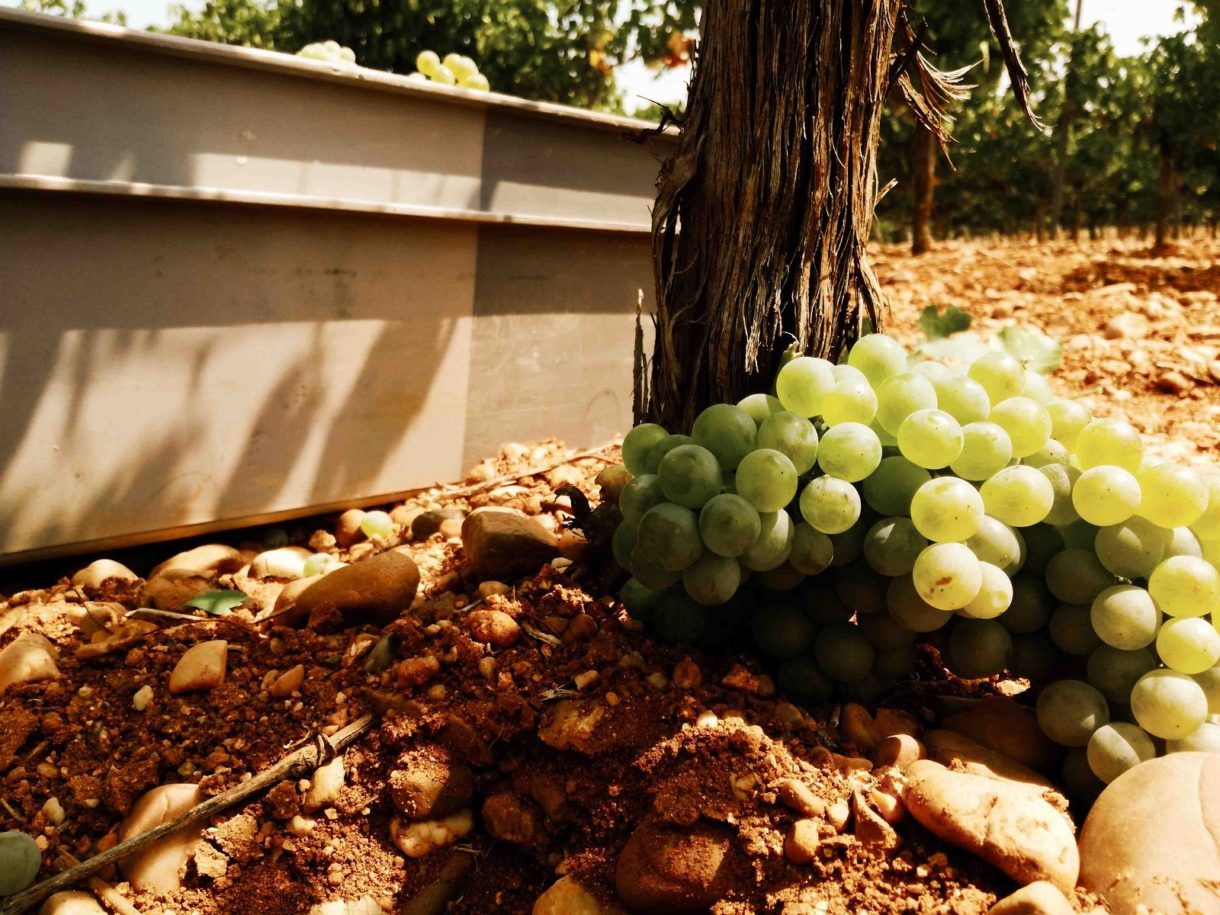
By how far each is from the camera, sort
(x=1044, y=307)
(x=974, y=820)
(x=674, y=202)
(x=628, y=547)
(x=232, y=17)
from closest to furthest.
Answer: (x=974, y=820), (x=628, y=547), (x=674, y=202), (x=1044, y=307), (x=232, y=17)

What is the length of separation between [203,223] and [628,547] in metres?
1.72

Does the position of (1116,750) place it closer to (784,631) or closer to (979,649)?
(979,649)

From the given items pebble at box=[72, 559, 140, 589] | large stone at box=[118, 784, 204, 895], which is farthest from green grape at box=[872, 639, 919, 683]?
pebble at box=[72, 559, 140, 589]

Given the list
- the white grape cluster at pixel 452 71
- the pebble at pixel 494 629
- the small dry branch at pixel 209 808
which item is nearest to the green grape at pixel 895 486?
the pebble at pixel 494 629

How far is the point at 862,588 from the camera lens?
1.64m

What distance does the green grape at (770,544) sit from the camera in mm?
1544

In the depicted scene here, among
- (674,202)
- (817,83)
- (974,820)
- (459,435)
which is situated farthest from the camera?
(459,435)

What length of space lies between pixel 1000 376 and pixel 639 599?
0.78m

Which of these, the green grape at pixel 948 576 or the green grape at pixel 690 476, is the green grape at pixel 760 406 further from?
the green grape at pixel 948 576

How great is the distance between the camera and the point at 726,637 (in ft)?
5.73

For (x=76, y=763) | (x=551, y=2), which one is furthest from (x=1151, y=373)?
(x=551, y=2)

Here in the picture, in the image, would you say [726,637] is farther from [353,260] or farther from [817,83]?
[353,260]

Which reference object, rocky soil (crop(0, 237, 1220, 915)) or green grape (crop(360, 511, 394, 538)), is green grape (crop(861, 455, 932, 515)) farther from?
green grape (crop(360, 511, 394, 538))

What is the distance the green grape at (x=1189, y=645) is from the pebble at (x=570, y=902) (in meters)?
0.95
